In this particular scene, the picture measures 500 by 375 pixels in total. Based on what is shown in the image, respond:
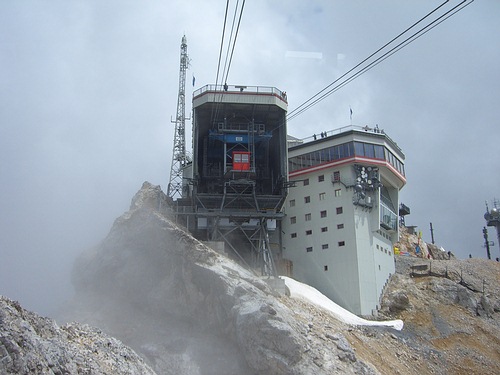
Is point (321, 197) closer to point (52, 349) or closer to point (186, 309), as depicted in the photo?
point (186, 309)

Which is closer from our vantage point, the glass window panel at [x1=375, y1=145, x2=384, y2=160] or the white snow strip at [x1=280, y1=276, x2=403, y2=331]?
the white snow strip at [x1=280, y1=276, x2=403, y2=331]

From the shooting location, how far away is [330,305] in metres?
53.9

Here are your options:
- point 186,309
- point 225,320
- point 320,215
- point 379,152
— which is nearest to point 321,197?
point 320,215

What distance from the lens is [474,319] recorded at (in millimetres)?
58469

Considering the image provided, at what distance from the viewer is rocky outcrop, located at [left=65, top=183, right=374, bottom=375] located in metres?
37.4

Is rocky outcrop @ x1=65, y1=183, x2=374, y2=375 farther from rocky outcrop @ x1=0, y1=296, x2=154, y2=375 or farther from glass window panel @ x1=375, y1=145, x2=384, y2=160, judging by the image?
glass window panel @ x1=375, y1=145, x2=384, y2=160

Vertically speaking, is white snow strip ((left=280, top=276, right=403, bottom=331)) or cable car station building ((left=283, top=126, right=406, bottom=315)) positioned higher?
cable car station building ((left=283, top=126, right=406, bottom=315))

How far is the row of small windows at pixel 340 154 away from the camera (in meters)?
64.0

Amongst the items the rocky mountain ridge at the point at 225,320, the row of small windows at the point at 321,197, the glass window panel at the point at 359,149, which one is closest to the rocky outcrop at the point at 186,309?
the rocky mountain ridge at the point at 225,320

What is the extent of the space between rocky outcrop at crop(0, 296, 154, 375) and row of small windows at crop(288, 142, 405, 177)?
3851 cm

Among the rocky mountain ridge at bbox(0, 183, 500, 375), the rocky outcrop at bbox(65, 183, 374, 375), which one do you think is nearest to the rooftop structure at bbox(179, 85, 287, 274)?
the rocky mountain ridge at bbox(0, 183, 500, 375)

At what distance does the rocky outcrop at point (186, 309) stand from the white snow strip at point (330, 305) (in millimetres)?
6729

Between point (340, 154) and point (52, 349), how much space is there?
44808mm

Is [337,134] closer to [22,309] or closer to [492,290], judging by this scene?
[492,290]
